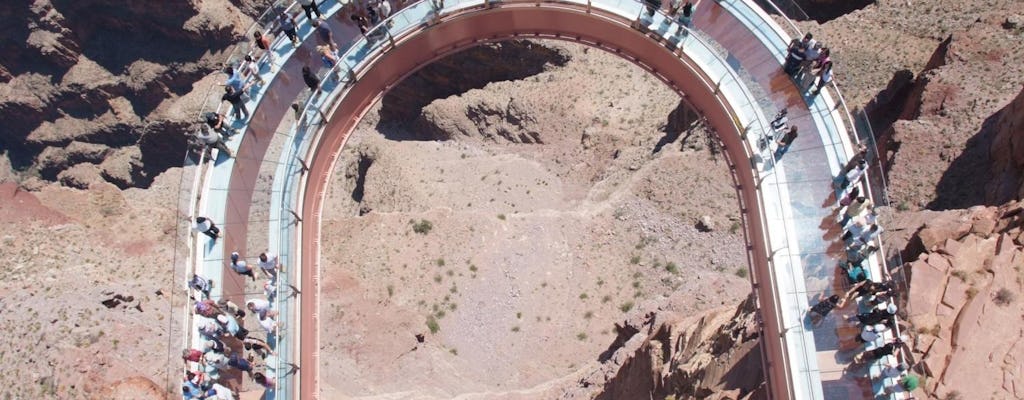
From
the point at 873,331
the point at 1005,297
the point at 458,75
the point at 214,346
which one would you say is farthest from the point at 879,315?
the point at 458,75

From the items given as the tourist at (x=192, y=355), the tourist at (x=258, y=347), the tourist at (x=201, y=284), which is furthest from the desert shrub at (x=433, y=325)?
the tourist at (x=192, y=355)

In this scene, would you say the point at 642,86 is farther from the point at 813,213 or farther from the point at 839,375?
the point at 839,375

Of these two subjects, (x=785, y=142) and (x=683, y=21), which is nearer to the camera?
(x=785, y=142)

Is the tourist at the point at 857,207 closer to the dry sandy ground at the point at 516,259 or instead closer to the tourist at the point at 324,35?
the dry sandy ground at the point at 516,259

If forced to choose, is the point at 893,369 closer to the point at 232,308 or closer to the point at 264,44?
the point at 232,308

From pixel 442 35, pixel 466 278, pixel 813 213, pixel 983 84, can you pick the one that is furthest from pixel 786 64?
pixel 466 278
